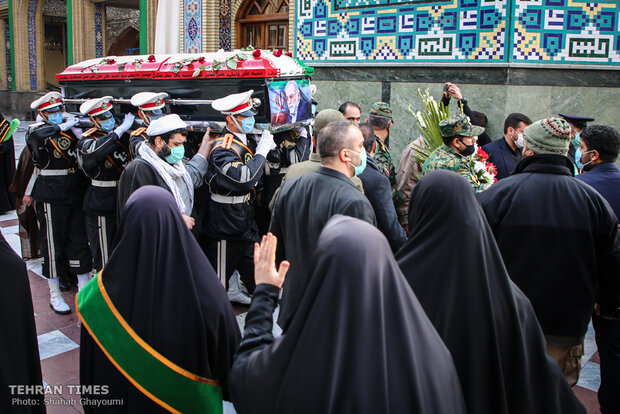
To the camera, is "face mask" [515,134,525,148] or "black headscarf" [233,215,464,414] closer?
"black headscarf" [233,215,464,414]

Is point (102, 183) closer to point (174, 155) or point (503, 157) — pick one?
point (174, 155)

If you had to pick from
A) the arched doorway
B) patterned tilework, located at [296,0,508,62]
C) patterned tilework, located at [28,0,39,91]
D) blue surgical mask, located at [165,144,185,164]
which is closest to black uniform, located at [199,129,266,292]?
blue surgical mask, located at [165,144,185,164]

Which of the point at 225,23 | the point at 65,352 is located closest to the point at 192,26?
the point at 225,23

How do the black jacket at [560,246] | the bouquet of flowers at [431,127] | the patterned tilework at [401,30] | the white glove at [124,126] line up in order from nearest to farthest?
the black jacket at [560,246] → the bouquet of flowers at [431,127] → the white glove at [124,126] → the patterned tilework at [401,30]

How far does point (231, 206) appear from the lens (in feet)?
15.3

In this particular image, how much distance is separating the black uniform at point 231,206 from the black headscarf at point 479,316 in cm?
250

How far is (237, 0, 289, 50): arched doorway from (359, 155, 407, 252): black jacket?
6840 millimetres

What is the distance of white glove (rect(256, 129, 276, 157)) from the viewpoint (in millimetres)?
4570

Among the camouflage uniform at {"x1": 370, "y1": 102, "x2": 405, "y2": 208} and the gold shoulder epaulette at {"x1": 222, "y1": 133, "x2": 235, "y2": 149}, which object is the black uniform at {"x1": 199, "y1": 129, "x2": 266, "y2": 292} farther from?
the camouflage uniform at {"x1": 370, "y1": 102, "x2": 405, "y2": 208}

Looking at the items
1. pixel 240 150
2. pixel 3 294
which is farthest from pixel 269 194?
pixel 3 294

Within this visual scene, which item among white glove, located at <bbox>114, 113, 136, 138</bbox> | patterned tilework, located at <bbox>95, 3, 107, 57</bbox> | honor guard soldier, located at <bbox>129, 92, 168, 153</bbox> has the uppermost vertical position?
patterned tilework, located at <bbox>95, 3, 107, 57</bbox>

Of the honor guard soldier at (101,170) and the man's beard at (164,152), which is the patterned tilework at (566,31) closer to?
the man's beard at (164,152)

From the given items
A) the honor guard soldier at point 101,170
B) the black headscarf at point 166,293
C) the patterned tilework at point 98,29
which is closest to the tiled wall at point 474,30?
the honor guard soldier at point 101,170

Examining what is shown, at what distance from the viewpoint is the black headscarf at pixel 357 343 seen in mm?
1310
